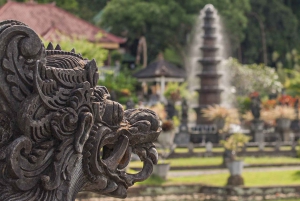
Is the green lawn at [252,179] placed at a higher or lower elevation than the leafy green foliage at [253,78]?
lower

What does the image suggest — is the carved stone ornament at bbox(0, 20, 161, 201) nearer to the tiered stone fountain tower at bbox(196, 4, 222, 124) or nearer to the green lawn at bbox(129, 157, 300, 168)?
the green lawn at bbox(129, 157, 300, 168)

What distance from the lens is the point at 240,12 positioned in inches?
2119

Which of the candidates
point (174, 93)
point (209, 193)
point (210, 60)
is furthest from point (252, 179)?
point (174, 93)

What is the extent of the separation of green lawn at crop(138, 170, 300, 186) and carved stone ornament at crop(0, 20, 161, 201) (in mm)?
12245

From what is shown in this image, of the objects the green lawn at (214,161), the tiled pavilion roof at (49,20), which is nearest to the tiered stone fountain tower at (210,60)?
the tiled pavilion roof at (49,20)

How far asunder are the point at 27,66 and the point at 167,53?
5530cm

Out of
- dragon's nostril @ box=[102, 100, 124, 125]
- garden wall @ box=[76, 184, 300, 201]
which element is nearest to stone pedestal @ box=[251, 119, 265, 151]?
garden wall @ box=[76, 184, 300, 201]

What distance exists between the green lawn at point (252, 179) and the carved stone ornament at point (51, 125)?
12.2 metres

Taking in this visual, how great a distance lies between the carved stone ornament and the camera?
3199 mm

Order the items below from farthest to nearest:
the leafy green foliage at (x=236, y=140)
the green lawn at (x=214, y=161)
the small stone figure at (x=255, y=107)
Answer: the small stone figure at (x=255, y=107)
the green lawn at (x=214, y=161)
the leafy green foliage at (x=236, y=140)

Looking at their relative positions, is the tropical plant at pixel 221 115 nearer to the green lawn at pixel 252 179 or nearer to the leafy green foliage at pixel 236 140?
the green lawn at pixel 252 179

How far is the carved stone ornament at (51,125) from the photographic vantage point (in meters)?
3.20

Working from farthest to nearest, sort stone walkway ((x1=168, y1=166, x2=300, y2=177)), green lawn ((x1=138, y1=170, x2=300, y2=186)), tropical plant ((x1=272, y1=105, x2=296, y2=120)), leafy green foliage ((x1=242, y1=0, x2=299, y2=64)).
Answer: leafy green foliage ((x1=242, y1=0, x2=299, y2=64)) → tropical plant ((x1=272, y1=105, x2=296, y2=120)) → stone walkway ((x1=168, y1=166, x2=300, y2=177)) → green lawn ((x1=138, y1=170, x2=300, y2=186))

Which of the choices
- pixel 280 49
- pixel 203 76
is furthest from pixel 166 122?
pixel 280 49
